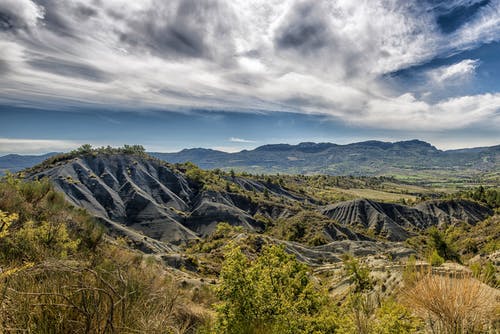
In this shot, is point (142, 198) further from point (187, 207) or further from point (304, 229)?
point (304, 229)

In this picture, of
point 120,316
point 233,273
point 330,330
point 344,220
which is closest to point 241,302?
point 233,273

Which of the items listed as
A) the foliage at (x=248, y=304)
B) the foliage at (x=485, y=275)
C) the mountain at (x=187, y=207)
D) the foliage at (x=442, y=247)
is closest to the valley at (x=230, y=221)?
the foliage at (x=442, y=247)

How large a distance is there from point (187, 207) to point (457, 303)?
13059 centimetres

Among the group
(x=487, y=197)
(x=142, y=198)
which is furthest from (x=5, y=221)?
(x=487, y=197)

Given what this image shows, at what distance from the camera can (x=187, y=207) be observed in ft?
428

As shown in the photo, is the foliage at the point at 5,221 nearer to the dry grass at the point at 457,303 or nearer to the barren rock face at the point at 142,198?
the dry grass at the point at 457,303

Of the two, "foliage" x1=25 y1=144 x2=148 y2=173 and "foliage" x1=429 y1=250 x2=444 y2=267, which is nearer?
"foliage" x1=429 y1=250 x2=444 y2=267

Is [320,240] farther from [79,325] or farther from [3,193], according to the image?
[79,325]

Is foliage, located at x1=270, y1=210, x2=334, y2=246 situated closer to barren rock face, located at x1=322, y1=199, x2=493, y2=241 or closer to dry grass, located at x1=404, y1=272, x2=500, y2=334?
barren rock face, located at x1=322, y1=199, x2=493, y2=241

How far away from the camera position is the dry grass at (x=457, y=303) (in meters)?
4.61

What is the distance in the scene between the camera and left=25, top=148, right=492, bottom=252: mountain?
105825 mm

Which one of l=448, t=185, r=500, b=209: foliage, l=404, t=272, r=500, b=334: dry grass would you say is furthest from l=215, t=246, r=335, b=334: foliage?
l=448, t=185, r=500, b=209: foliage

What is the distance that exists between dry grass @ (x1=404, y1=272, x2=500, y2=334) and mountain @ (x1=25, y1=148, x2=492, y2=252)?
82.9m

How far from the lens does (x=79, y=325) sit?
12.6 feet
